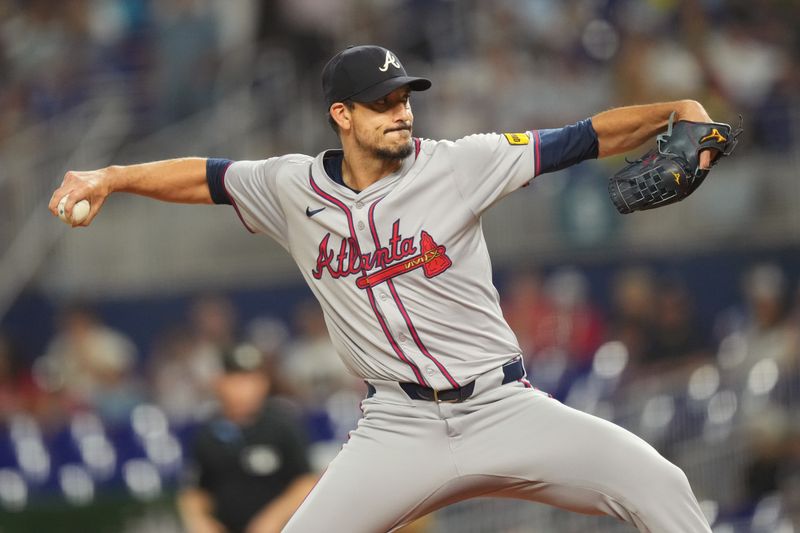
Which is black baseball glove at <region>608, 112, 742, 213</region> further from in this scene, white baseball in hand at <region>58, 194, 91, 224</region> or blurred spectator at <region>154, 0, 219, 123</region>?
blurred spectator at <region>154, 0, 219, 123</region>

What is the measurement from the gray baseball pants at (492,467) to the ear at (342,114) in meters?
0.92

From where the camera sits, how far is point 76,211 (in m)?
4.25

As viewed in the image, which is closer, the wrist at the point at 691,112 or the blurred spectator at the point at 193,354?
the wrist at the point at 691,112

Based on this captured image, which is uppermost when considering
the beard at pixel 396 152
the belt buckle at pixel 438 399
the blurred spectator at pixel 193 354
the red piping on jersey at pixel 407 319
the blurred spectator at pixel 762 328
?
the beard at pixel 396 152

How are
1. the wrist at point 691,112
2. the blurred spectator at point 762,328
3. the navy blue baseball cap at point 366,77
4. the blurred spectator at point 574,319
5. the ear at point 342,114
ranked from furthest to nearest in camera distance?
1. the blurred spectator at point 574,319
2. the blurred spectator at point 762,328
3. the ear at point 342,114
4. the navy blue baseball cap at point 366,77
5. the wrist at point 691,112

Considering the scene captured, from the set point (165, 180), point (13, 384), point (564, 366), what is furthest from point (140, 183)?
point (13, 384)

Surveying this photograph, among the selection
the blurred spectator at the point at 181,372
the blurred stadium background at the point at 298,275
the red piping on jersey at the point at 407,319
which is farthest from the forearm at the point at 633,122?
the blurred spectator at the point at 181,372

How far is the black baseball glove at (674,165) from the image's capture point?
13.9ft

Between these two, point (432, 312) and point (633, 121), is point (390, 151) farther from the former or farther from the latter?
point (633, 121)

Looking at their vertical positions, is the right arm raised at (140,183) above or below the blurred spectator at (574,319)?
above

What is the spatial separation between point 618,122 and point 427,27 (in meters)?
8.66

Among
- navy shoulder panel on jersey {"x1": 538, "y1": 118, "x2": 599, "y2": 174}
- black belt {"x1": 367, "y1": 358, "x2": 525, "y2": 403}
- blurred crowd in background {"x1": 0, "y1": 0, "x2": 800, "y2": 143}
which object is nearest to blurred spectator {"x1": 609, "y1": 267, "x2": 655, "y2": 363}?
blurred crowd in background {"x1": 0, "y1": 0, "x2": 800, "y2": 143}

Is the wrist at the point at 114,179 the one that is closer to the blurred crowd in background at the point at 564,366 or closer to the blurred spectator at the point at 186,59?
the blurred crowd in background at the point at 564,366

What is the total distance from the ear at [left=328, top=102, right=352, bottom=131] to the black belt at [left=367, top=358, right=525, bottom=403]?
92 cm
